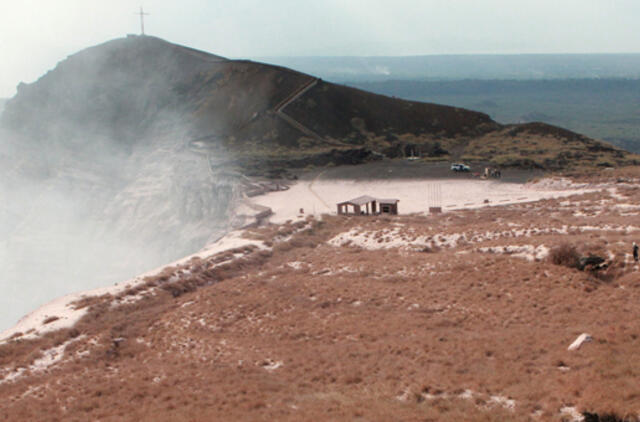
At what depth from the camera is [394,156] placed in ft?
296

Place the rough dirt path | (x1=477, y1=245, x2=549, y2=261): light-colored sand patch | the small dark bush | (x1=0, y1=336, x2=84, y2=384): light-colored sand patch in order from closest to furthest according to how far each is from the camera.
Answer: (x1=0, y1=336, x2=84, y2=384): light-colored sand patch
the small dark bush
(x1=477, y1=245, x2=549, y2=261): light-colored sand patch
the rough dirt path

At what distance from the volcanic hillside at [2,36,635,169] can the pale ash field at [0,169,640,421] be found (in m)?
50.4

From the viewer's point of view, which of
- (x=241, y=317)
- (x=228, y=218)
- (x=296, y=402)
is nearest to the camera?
(x=296, y=402)

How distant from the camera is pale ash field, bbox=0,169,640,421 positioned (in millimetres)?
15781

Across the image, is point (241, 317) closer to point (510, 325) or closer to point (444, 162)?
point (510, 325)

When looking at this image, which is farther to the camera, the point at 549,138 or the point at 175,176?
the point at 549,138

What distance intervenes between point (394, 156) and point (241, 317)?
2627 inches

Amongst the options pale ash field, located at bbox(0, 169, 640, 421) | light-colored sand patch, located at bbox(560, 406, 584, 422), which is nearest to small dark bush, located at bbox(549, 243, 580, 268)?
pale ash field, located at bbox(0, 169, 640, 421)

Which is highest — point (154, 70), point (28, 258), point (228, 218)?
point (154, 70)

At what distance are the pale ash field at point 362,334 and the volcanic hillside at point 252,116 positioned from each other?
50.4m

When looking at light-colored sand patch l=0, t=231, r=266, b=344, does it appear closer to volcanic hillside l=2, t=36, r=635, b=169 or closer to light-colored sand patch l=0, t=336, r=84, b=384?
light-colored sand patch l=0, t=336, r=84, b=384

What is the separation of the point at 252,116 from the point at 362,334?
87215mm

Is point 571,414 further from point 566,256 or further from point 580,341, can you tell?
point 566,256

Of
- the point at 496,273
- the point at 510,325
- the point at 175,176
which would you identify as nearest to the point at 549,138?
the point at 175,176
